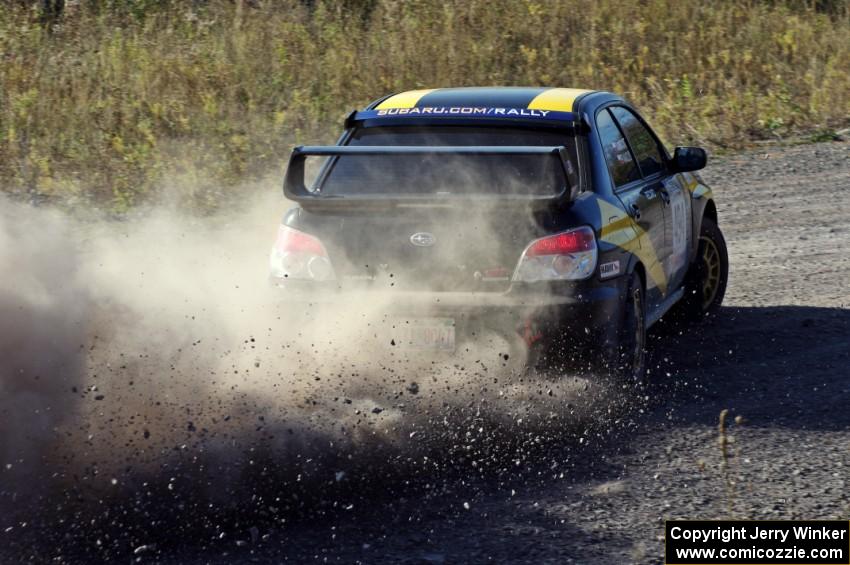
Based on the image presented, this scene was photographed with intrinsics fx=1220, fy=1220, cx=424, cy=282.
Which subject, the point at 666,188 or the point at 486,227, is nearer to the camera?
the point at 486,227

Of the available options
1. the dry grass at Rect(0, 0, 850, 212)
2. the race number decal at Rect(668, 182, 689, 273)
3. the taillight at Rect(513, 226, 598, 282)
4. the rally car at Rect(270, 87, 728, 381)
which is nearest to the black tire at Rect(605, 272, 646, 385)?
the rally car at Rect(270, 87, 728, 381)

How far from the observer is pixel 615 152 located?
21.4ft

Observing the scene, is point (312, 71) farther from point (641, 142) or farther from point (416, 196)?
point (416, 196)

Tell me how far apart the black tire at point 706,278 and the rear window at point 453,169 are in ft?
6.20

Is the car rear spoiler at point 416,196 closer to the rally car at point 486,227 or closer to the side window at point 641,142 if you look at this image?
the rally car at point 486,227

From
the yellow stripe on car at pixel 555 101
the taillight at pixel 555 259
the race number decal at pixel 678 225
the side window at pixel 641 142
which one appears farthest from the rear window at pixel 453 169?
the race number decal at pixel 678 225

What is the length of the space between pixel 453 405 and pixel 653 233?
5.59 feet

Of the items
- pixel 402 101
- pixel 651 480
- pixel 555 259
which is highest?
pixel 402 101

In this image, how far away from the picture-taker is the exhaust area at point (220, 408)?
4.72m

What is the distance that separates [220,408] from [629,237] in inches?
85.5

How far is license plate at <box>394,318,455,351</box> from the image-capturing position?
5.41m

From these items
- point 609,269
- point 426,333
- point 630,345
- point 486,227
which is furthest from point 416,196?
point 630,345

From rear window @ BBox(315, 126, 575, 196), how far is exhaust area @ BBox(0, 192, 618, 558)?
2.29 feet

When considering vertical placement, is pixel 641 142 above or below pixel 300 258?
above
